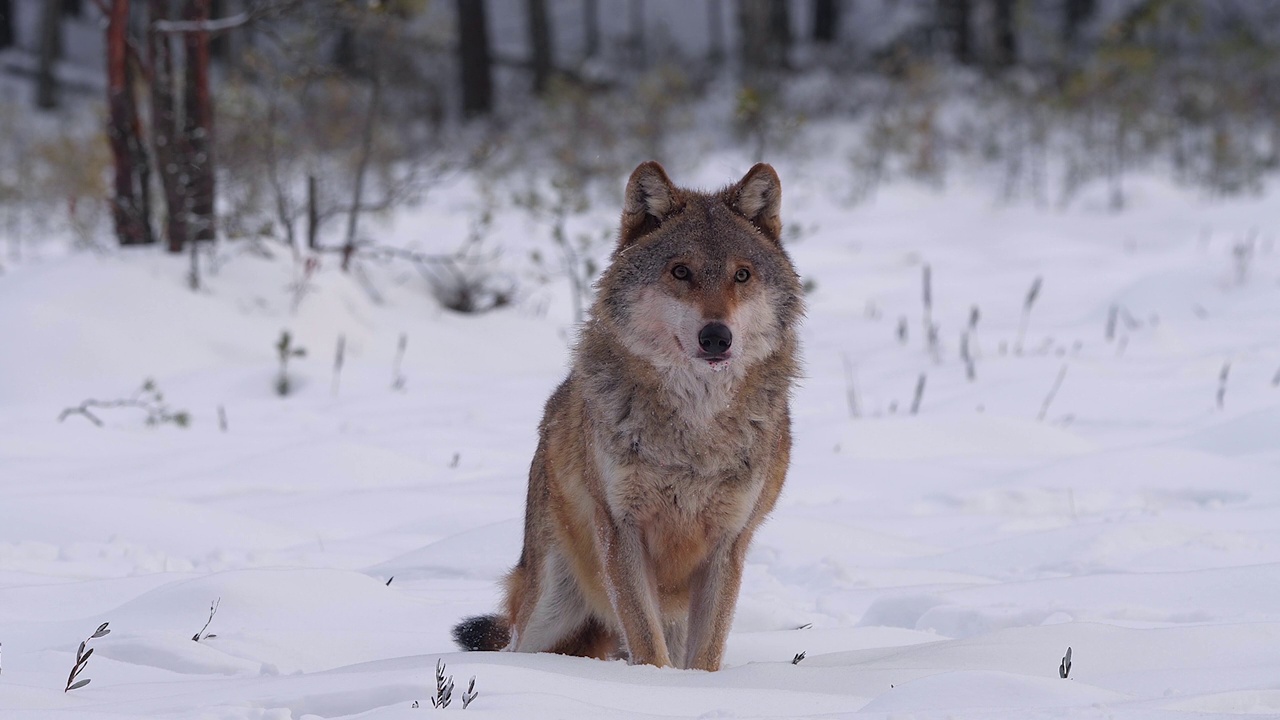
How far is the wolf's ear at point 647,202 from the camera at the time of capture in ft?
11.9

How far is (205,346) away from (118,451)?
2077 mm

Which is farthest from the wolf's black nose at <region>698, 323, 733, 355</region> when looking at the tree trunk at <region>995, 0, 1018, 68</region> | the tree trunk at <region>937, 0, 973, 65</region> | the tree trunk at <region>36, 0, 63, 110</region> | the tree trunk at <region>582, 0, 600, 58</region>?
the tree trunk at <region>582, 0, 600, 58</region>

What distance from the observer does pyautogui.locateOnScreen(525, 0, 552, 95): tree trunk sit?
27.3m

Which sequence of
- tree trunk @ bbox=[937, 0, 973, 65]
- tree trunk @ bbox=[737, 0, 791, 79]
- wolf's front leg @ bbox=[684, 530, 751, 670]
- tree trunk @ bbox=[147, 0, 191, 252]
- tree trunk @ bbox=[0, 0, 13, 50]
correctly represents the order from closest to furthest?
wolf's front leg @ bbox=[684, 530, 751, 670] < tree trunk @ bbox=[147, 0, 191, 252] < tree trunk @ bbox=[737, 0, 791, 79] < tree trunk @ bbox=[937, 0, 973, 65] < tree trunk @ bbox=[0, 0, 13, 50]

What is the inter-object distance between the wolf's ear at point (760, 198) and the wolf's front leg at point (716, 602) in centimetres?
101

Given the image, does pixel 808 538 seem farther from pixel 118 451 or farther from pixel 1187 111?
pixel 1187 111

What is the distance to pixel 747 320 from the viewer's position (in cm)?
344

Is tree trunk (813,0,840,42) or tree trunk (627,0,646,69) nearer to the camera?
tree trunk (813,0,840,42)

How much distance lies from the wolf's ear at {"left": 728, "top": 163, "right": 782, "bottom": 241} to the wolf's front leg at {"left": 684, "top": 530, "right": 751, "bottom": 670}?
101cm

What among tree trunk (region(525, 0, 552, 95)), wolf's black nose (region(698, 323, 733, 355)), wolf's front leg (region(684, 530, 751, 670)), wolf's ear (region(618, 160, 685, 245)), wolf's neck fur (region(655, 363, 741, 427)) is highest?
tree trunk (region(525, 0, 552, 95))

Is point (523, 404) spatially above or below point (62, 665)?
below

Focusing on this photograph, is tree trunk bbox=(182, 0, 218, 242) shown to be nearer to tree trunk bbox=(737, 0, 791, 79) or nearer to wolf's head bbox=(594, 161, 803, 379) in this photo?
wolf's head bbox=(594, 161, 803, 379)

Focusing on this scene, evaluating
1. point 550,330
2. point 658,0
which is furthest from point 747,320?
point 658,0

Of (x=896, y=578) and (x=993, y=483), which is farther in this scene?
(x=993, y=483)
